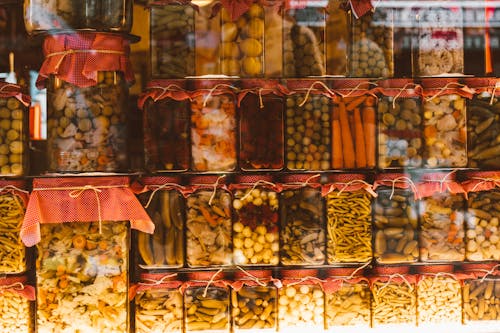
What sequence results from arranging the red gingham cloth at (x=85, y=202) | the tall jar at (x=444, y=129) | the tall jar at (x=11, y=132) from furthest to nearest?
the tall jar at (x=444, y=129) < the tall jar at (x=11, y=132) < the red gingham cloth at (x=85, y=202)

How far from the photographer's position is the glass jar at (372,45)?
2320mm

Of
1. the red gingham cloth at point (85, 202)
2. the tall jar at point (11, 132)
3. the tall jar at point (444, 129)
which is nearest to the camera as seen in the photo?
the red gingham cloth at point (85, 202)

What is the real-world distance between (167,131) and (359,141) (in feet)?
2.32

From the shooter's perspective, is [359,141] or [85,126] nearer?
[85,126]

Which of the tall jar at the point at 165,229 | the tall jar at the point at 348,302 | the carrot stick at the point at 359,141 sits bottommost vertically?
the tall jar at the point at 348,302

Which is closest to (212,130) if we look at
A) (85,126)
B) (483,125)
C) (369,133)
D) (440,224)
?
(85,126)

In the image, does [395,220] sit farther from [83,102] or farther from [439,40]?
[83,102]

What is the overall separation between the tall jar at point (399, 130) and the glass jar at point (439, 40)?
4.7 inches

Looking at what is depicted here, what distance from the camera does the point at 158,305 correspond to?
224cm

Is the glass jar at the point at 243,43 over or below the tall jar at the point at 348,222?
over

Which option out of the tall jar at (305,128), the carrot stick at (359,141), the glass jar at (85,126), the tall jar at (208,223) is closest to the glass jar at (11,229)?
the glass jar at (85,126)

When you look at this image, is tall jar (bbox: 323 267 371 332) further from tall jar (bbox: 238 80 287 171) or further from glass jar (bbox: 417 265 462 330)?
tall jar (bbox: 238 80 287 171)

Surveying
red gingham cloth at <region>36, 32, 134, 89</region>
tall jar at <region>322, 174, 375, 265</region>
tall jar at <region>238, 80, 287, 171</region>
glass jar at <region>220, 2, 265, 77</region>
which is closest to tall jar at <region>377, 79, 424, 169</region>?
tall jar at <region>322, 174, 375, 265</region>

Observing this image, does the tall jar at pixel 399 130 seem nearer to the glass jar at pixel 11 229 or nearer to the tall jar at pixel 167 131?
the tall jar at pixel 167 131
